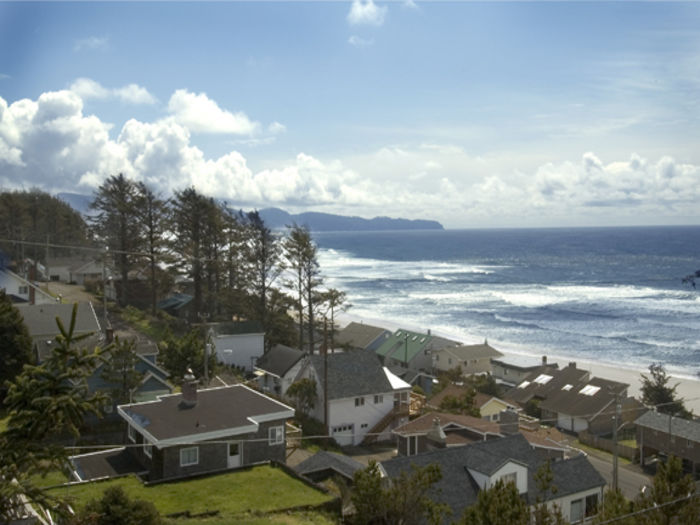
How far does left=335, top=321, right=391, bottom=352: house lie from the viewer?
61153mm

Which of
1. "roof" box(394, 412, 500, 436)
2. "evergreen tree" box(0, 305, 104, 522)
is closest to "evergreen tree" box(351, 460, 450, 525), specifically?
"evergreen tree" box(0, 305, 104, 522)

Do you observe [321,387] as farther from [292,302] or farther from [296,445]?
[292,302]

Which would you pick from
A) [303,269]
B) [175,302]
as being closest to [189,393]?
[303,269]

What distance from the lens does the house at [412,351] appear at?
56406mm

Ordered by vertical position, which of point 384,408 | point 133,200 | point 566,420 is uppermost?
point 133,200

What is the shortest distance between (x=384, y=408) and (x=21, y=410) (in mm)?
29129

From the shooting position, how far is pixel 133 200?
159ft

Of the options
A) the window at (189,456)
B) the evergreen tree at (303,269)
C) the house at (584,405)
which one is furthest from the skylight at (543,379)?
the window at (189,456)

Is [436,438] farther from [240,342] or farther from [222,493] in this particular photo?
[240,342]

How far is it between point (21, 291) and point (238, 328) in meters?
14.5

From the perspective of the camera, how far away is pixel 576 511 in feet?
75.4

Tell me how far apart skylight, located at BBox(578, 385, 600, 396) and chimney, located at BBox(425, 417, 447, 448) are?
22234 mm

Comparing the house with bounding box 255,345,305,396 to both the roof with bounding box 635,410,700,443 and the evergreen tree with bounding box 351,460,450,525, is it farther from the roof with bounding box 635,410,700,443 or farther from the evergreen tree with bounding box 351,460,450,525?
the evergreen tree with bounding box 351,460,450,525

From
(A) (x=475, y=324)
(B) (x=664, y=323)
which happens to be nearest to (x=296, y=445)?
(A) (x=475, y=324)
